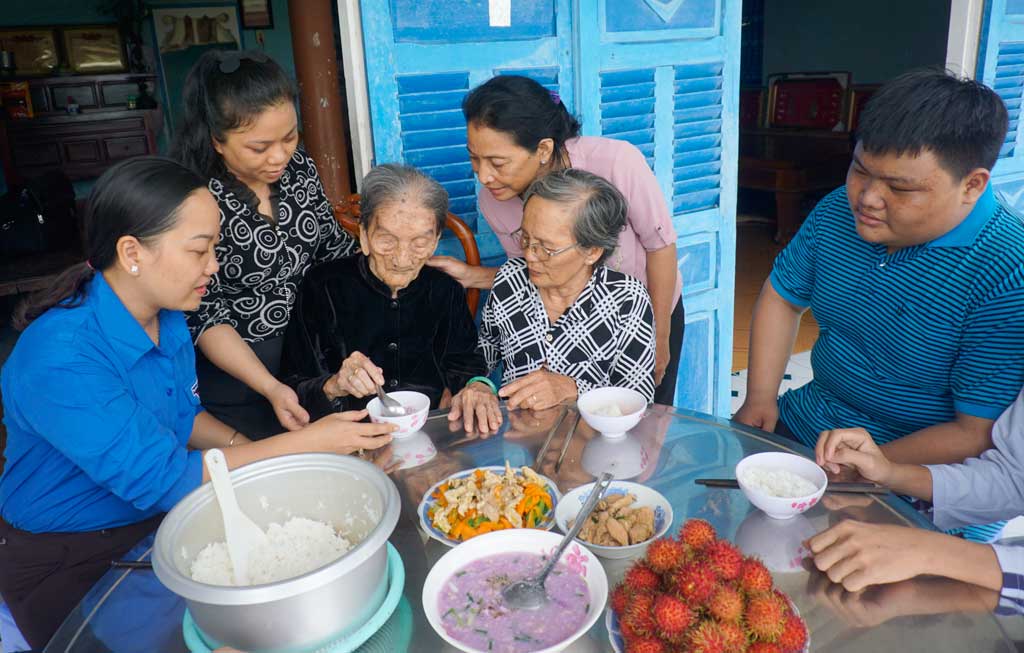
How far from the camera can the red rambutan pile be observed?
34.8 inches

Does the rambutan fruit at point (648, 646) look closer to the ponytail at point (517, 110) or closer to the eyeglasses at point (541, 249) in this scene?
the eyeglasses at point (541, 249)

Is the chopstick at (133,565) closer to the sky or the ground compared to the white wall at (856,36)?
closer to the ground

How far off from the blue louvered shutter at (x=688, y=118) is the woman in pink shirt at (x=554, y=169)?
22.2 inches

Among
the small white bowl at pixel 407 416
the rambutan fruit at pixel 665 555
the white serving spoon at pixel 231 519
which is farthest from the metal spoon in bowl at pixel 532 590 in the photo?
the small white bowl at pixel 407 416

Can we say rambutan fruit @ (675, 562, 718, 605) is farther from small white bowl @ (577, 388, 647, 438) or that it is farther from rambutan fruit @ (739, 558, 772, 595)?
small white bowl @ (577, 388, 647, 438)

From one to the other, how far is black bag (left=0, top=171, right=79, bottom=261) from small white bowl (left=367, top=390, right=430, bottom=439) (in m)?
4.78

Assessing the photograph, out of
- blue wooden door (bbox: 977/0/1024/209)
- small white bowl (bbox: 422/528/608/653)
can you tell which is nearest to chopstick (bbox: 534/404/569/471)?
small white bowl (bbox: 422/528/608/653)

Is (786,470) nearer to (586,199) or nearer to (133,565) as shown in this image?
(586,199)

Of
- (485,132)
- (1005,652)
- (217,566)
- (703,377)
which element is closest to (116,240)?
(217,566)

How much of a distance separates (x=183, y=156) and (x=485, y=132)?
0.79 metres

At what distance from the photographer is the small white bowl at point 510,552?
100cm

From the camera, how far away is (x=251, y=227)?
2.09 metres

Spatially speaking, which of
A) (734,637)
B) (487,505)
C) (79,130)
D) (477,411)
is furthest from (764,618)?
(79,130)

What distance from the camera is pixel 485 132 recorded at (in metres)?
2.03
